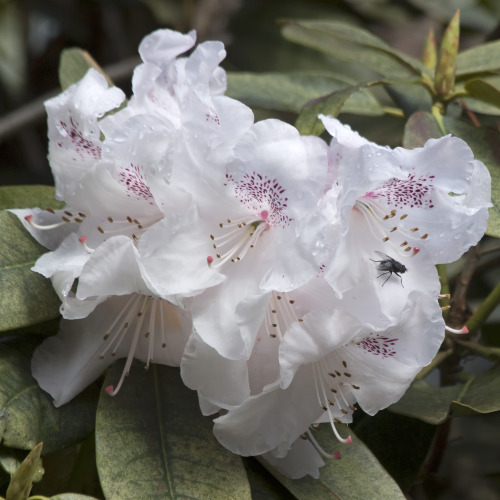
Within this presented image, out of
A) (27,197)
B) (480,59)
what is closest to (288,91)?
(480,59)

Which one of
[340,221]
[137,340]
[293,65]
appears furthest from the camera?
[293,65]

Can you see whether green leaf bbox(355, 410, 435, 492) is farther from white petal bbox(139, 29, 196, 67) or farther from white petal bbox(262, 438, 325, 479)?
white petal bbox(139, 29, 196, 67)

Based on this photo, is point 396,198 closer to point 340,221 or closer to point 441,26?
point 340,221

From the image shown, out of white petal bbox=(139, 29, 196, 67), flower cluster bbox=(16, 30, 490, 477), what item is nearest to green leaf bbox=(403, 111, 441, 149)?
flower cluster bbox=(16, 30, 490, 477)

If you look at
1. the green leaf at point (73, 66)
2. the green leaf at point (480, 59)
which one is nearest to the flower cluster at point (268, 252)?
the green leaf at point (73, 66)

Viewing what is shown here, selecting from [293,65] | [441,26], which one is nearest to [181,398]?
[293,65]
